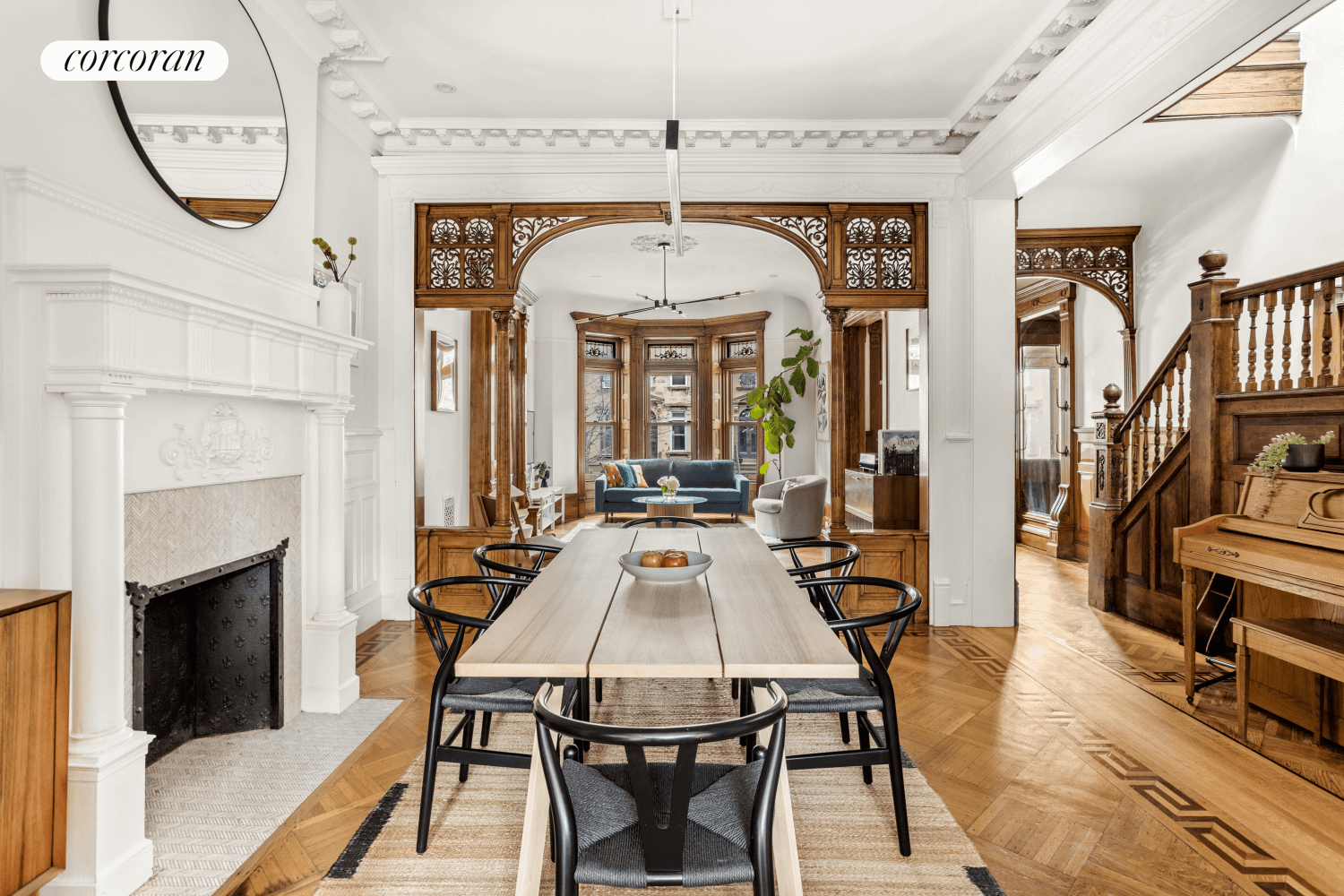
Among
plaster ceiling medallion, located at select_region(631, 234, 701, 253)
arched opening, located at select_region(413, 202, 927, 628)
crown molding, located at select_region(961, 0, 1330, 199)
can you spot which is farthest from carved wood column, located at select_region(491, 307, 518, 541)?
crown molding, located at select_region(961, 0, 1330, 199)

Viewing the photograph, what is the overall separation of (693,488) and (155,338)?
8.28 m

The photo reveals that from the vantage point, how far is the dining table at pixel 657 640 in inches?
62.8

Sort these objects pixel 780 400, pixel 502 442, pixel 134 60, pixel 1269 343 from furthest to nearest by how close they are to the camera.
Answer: pixel 780 400
pixel 502 442
pixel 1269 343
pixel 134 60

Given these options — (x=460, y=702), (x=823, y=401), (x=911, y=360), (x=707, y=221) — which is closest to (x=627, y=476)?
(x=823, y=401)

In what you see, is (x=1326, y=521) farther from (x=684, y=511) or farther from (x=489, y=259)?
(x=684, y=511)

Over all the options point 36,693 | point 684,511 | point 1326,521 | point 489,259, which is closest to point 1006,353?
point 1326,521

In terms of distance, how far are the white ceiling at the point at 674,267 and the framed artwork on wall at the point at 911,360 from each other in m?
1.45

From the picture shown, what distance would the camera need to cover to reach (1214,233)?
204 inches

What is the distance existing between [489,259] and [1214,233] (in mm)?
5236

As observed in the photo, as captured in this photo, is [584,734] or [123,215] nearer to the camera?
[584,734]

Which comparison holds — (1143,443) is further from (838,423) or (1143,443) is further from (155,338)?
(155,338)

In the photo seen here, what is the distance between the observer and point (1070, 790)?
2461mm

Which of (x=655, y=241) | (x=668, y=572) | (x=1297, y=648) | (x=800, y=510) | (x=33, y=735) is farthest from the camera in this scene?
(x=800, y=510)

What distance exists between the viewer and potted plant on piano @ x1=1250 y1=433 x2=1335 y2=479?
9.77 feet
